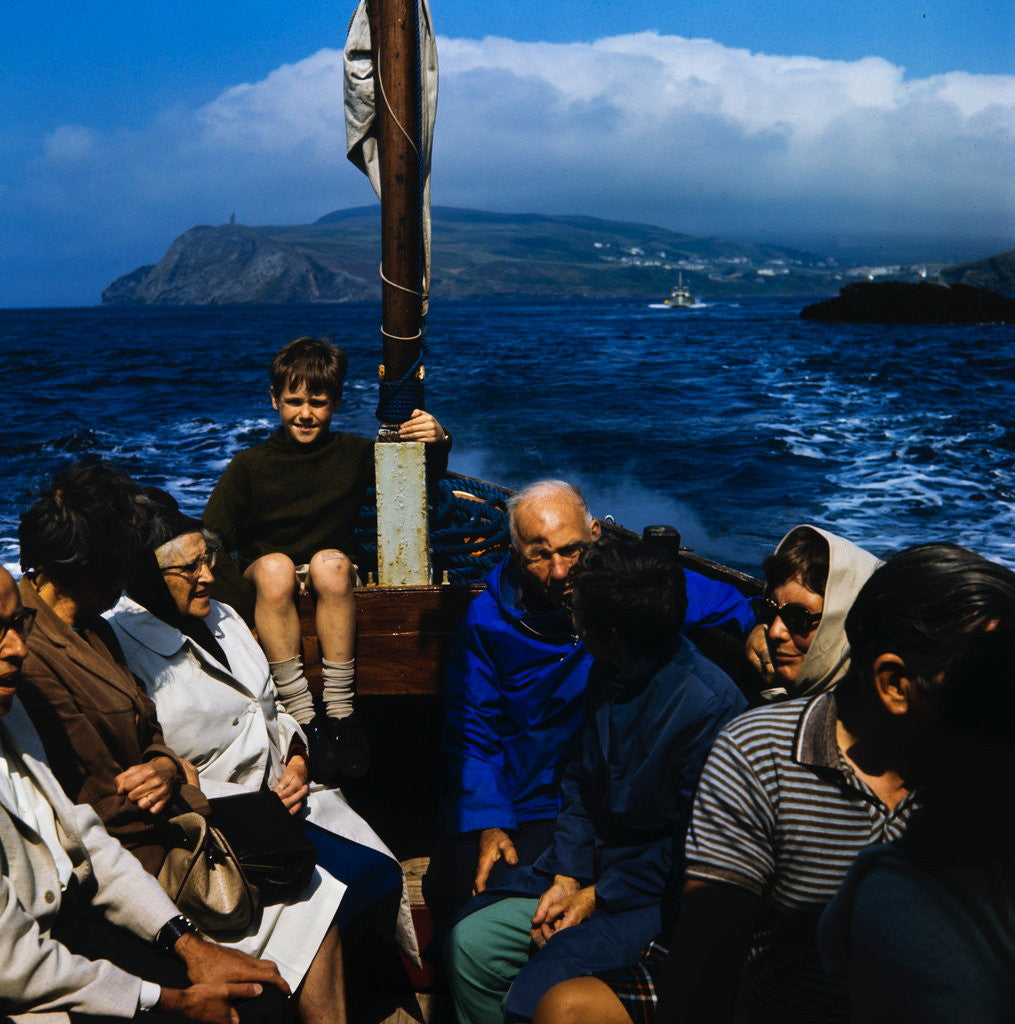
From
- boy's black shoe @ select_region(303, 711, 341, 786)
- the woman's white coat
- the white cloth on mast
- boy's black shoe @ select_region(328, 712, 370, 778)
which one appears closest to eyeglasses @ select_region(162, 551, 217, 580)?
the woman's white coat

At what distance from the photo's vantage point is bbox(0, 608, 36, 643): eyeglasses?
5.34ft

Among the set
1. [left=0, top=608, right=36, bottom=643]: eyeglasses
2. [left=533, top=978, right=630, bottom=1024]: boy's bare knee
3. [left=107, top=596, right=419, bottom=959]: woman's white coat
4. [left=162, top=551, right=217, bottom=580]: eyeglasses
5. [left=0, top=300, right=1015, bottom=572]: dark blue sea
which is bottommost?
[left=0, top=300, right=1015, bottom=572]: dark blue sea

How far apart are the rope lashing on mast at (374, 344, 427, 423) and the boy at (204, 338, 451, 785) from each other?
38mm

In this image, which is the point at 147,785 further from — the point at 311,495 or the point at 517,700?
the point at 311,495

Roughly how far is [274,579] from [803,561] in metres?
1.49

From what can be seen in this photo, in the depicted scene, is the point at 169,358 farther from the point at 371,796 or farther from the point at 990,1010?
the point at 990,1010

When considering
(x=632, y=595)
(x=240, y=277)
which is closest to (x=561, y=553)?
(x=632, y=595)

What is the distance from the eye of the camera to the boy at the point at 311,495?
290 centimetres

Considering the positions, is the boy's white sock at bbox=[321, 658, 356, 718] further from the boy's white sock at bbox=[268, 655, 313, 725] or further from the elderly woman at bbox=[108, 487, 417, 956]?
the elderly woman at bbox=[108, 487, 417, 956]

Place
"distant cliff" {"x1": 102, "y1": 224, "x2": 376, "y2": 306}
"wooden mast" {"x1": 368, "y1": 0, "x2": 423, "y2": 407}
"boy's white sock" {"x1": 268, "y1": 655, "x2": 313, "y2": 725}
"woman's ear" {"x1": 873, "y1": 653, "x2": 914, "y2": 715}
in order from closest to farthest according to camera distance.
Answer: "woman's ear" {"x1": 873, "y1": 653, "x2": 914, "y2": 715} → "boy's white sock" {"x1": 268, "y1": 655, "x2": 313, "y2": 725} → "wooden mast" {"x1": 368, "y1": 0, "x2": 423, "y2": 407} → "distant cliff" {"x1": 102, "y1": 224, "x2": 376, "y2": 306}

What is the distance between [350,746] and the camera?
9.09ft

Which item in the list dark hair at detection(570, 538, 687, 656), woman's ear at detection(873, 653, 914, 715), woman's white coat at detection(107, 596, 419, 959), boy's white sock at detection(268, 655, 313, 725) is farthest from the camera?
boy's white sock at detection(268, 655, 313, 725)

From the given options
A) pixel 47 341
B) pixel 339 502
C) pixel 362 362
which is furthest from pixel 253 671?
pixel 47 341

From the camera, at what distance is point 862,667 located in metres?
1.41
